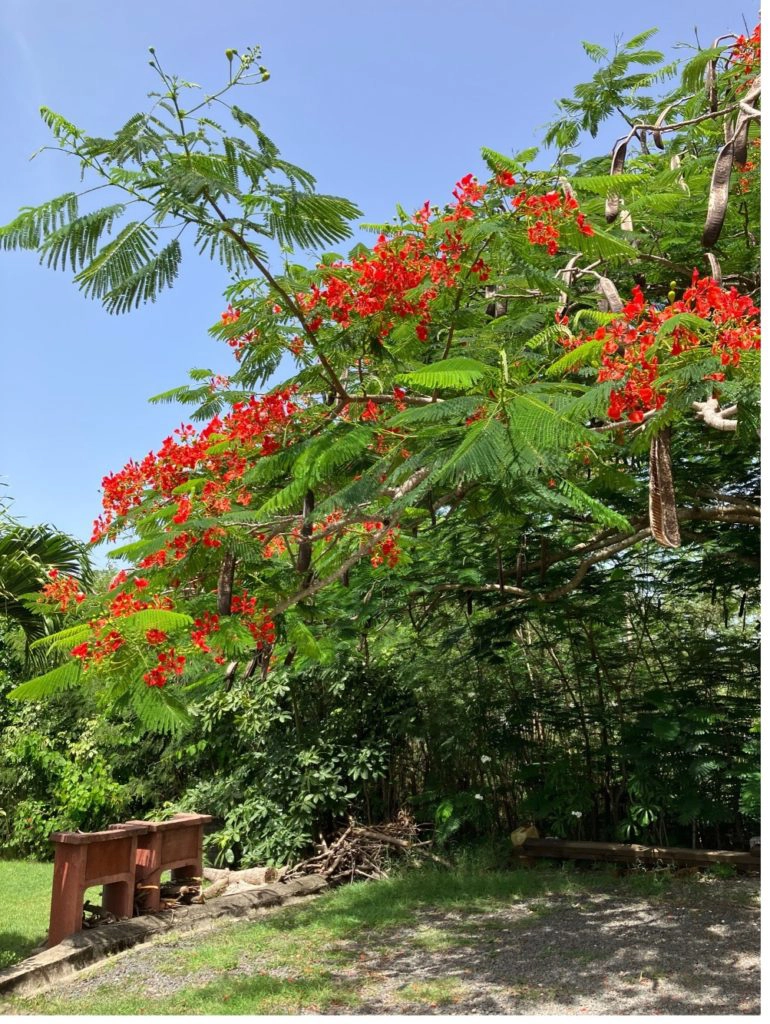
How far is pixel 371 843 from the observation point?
7.57 m

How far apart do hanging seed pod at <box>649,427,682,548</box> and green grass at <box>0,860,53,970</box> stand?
459 cm

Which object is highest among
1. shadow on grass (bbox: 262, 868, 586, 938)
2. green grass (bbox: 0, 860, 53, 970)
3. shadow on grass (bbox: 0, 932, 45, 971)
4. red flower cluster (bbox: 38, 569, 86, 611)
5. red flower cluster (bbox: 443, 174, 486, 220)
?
red flower cluster (bbox: 443, 174, 486, 220)

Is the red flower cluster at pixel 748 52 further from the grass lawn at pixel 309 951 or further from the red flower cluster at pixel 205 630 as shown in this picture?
the grass lawn at pixel 309 951

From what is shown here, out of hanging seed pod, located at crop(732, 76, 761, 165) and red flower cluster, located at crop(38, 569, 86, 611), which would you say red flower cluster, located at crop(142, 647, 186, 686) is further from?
hanging seed pod, located at crop(732, 76, 761, 165)

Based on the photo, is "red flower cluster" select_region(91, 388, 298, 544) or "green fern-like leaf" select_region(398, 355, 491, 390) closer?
"green fern-like leaf" select_region(398, 355, 491, 390)

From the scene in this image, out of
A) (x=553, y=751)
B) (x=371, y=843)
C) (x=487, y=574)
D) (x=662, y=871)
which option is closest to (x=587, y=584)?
(x=487, y=574)

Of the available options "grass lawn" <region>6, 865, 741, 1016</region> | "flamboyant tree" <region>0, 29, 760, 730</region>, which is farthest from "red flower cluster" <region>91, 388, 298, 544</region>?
"grass lawn" <region>6, 865, 741, 1016</region>

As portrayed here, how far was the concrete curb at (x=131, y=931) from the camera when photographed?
4.84 m

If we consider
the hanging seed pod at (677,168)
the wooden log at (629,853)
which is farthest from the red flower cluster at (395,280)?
the wooden log at (629,853)

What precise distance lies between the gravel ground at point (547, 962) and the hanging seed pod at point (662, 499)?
220 cm

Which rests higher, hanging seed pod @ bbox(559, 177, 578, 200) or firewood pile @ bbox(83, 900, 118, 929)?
hanging seed pod @ bbox(559, 177, 578, 200)

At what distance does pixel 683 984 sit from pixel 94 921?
3.59m

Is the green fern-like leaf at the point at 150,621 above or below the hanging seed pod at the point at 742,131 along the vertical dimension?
below

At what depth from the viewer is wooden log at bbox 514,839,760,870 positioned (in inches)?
255
